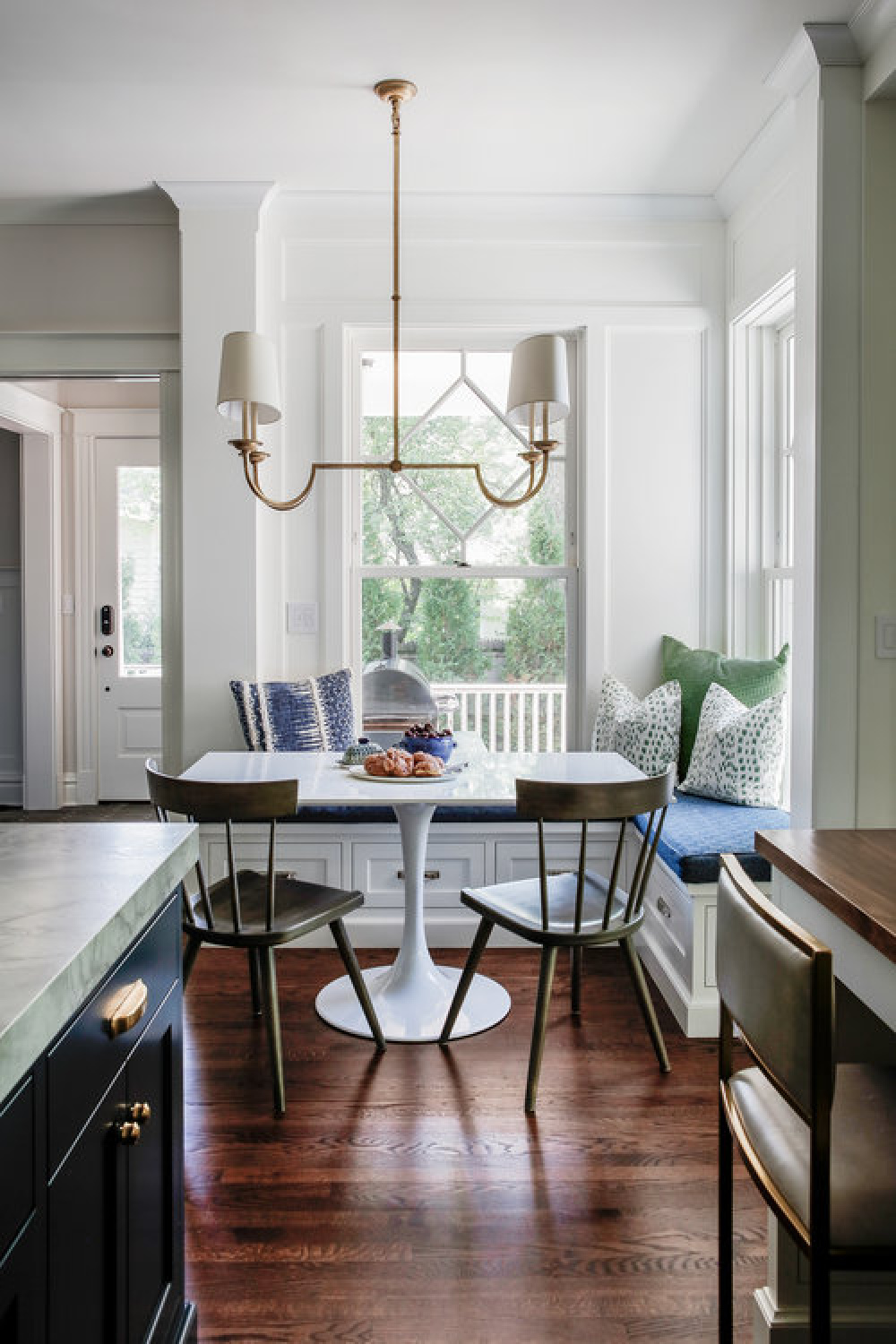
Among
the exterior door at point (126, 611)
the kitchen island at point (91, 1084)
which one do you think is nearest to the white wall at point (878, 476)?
the kitchen island at point (91, 1084)

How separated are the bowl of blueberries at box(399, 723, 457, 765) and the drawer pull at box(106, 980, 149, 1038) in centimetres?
156

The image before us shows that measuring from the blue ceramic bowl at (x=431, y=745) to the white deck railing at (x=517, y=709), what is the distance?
1161 mm

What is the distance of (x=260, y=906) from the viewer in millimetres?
2537

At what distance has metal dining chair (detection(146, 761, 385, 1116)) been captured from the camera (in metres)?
2.22

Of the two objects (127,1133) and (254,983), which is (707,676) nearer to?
(254,983)

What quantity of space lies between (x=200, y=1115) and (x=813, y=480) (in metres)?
2.18

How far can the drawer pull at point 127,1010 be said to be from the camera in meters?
1.05

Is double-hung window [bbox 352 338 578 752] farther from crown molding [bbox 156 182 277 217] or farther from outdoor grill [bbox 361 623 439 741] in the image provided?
crown molding [bbox 156 182 277 217]

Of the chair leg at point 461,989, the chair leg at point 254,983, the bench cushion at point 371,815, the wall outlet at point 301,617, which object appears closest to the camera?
the chair leg at point 461,989

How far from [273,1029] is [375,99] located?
2644 millimetres

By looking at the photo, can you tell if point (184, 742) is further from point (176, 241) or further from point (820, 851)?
point (820, 851)

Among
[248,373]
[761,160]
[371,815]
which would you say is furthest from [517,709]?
[761,160]

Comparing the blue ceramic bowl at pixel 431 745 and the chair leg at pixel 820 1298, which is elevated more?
the blue ceramic bowl at pixel 431 745

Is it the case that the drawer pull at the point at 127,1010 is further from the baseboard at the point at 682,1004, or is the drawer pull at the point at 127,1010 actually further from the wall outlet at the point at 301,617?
the wall outlet at the point at 301,617
